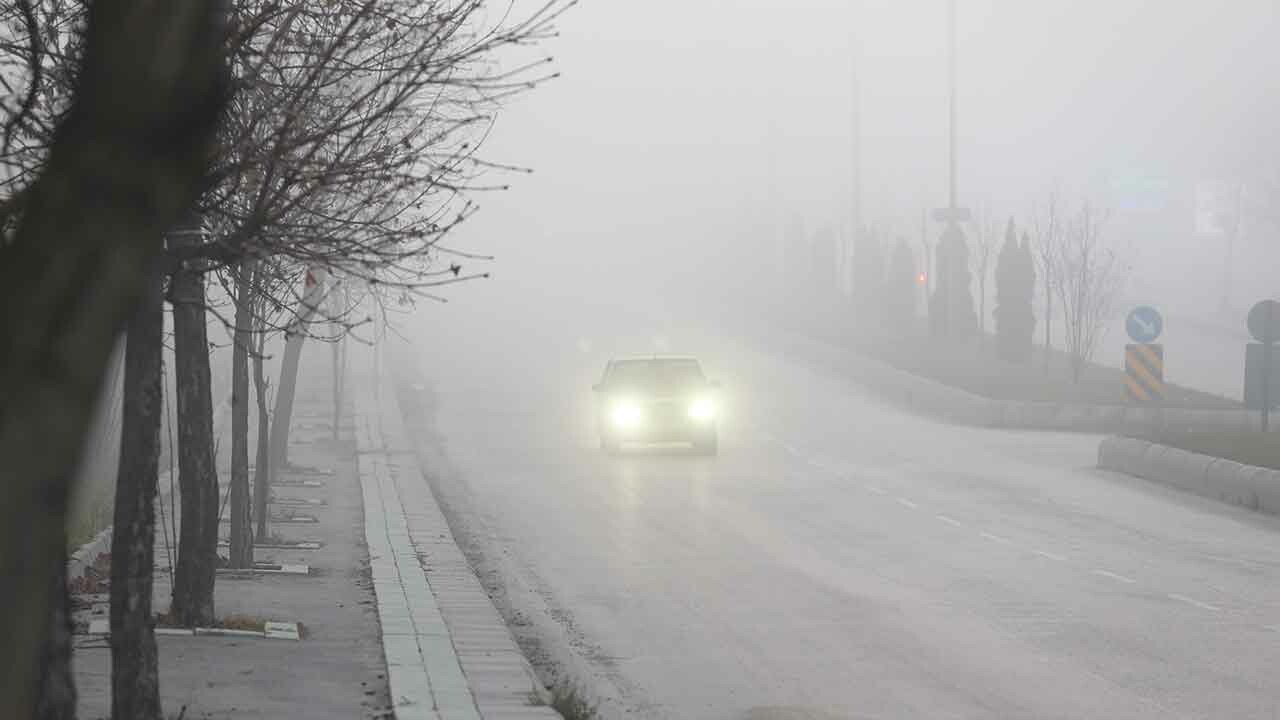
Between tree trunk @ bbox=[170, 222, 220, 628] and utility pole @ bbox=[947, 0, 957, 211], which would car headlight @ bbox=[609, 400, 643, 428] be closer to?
tree trunk @ bbox=[170, 222, 220, 628]

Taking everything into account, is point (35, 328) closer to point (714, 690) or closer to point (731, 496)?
point (714, 690)

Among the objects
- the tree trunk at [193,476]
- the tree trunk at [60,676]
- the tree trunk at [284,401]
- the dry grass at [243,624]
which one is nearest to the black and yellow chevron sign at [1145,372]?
the tree trunk at [284,401]

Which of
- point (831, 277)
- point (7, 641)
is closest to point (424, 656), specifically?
point (7, 641)

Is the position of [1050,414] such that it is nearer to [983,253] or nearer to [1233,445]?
[1233,445]

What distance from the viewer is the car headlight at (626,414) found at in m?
31.0

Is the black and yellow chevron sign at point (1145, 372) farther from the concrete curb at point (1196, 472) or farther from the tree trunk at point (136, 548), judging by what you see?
the tree trunk at point (136, 548)

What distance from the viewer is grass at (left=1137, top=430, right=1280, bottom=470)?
81.3 ft

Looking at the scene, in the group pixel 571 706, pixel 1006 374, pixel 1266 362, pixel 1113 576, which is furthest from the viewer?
pixel 1006 374

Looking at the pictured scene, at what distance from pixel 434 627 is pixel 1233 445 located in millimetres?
17468

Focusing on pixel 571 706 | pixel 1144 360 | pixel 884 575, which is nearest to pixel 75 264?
pixel 571 706

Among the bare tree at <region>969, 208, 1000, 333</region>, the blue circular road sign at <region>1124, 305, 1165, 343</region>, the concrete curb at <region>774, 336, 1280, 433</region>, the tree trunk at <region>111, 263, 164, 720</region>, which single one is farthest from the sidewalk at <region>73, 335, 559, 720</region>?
the bare tree at <region>969, 208, 1000, 333</region>

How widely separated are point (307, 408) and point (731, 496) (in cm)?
1960

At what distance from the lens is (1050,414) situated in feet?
124

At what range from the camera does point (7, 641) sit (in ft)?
13.2
